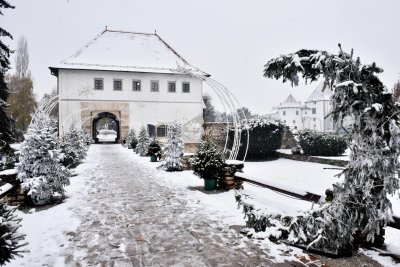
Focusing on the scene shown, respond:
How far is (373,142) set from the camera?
375 cm

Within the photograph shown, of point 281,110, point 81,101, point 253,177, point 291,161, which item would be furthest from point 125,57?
point 281,110

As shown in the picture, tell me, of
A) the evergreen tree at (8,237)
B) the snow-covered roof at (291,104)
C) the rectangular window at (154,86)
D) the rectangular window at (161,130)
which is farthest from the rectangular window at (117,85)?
the snow-covered roof at (291,104)

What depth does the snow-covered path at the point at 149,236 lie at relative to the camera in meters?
3.81

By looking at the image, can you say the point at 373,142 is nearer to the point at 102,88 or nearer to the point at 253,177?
the point at 253,177

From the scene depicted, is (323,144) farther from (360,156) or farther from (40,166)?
A: (40,166)

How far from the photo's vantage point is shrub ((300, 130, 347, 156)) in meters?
18.5

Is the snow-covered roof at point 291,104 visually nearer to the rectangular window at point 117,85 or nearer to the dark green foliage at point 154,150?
the rectangular window at point 117,85

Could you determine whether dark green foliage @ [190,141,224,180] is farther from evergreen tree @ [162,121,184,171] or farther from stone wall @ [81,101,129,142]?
stone wall @ [81,101,129,142]

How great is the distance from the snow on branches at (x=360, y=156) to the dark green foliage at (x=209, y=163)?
3944 mm

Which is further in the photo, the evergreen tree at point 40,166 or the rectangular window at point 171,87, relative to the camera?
the rectangular window at point 171,87

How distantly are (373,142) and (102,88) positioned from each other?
28.1 m

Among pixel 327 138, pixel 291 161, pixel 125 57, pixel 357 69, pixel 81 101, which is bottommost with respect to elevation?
pixel 291 161

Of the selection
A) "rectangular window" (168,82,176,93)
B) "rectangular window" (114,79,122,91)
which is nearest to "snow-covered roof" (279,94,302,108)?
"rectangular window" (168,82,176,93)

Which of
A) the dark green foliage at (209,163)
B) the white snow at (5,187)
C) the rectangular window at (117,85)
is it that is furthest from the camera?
the rectangular window at (117,85)
